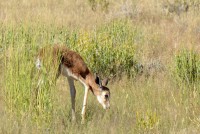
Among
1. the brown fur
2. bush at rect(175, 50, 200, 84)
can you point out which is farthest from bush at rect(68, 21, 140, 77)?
the brown fur

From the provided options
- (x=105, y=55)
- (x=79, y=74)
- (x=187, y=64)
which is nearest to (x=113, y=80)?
(x=105, y=55)

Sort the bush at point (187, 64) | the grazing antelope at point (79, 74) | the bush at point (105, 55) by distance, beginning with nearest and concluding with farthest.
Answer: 1. the grazing antelope at point (79, 74)
2. the bush at point (187, 64)
3. the bush at point (105, 55)

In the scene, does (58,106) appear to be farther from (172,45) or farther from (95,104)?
(172,45)

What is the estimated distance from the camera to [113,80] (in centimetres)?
1010

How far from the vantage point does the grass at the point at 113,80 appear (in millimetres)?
6383

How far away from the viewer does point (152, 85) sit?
30.8 ft

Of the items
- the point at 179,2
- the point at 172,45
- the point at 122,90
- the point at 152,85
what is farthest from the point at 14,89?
the point at 179,2

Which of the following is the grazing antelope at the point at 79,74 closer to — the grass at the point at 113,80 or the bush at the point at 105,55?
the grass at the point at 113,80

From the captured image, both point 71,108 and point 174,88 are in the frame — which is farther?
point 174,88

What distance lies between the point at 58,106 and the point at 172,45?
265 inches

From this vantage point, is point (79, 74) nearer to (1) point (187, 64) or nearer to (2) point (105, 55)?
(1) point (187, 64)

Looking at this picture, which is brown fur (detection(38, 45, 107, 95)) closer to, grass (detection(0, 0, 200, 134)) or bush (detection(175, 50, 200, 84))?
grass (detection(0, 0, 200, 134))

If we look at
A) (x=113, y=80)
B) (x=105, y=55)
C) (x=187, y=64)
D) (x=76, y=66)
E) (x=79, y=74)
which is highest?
(x=76, y=66)

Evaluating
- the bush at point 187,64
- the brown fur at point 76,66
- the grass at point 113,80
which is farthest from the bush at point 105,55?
the brown fur at point 76,66
